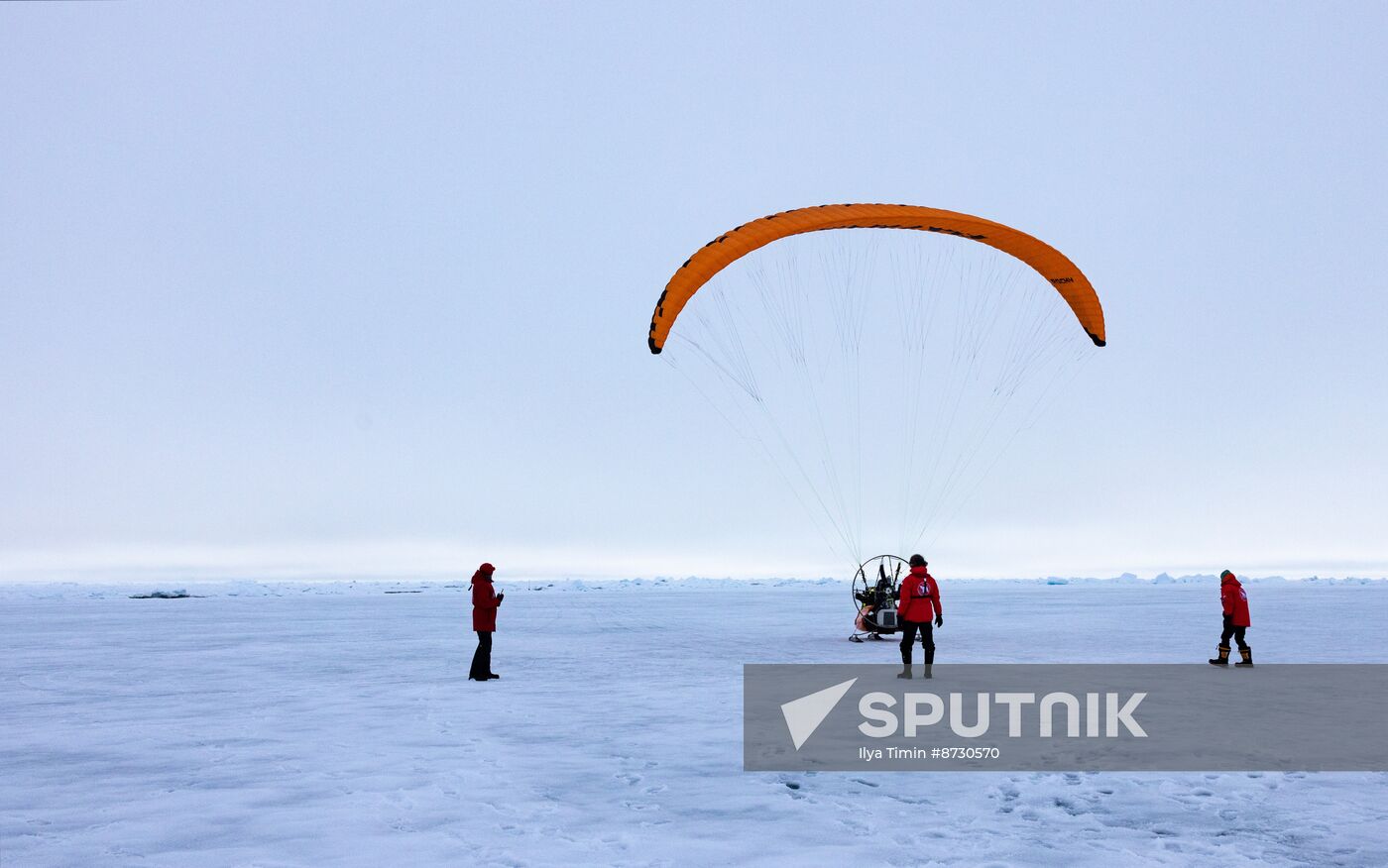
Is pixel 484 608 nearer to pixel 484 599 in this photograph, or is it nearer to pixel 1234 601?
pixel 484 599

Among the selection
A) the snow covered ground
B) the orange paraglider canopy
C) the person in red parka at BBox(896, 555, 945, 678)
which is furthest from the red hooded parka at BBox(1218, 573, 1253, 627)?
the orange paraglider canopy

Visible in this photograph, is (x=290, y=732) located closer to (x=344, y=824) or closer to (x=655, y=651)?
(x=344, y=824)

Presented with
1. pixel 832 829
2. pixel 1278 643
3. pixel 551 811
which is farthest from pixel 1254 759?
pixel 1278 643

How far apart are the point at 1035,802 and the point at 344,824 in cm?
454

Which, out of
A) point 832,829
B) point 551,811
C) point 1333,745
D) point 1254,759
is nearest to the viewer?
point 832,829

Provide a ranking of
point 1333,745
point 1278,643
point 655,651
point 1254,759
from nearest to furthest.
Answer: point 1254,759 → point 1333,745 → point 655,651 → point 1278,643

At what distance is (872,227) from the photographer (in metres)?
16.0

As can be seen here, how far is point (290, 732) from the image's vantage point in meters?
9.02

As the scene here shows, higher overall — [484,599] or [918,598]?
[918,598]

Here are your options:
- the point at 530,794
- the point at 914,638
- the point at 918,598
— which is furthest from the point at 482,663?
the point at 530,794

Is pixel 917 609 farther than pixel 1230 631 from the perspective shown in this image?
No

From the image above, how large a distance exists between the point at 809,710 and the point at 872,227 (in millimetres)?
9109

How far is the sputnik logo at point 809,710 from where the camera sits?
8719 millimetres

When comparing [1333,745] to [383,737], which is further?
[383,737]
